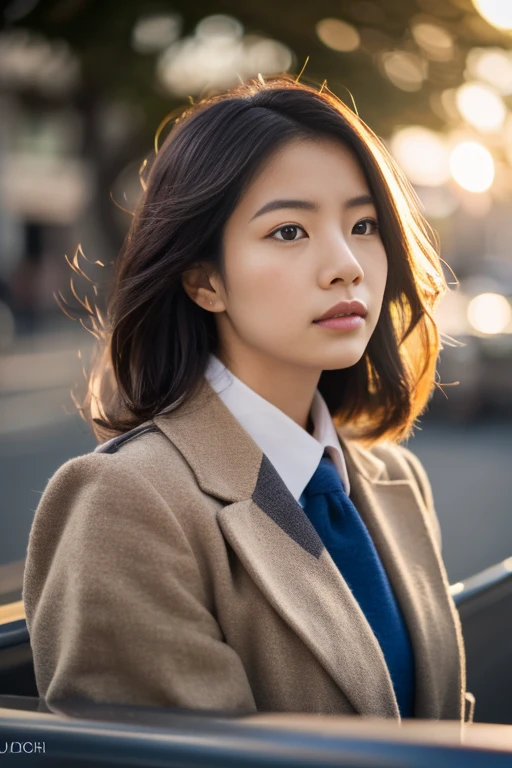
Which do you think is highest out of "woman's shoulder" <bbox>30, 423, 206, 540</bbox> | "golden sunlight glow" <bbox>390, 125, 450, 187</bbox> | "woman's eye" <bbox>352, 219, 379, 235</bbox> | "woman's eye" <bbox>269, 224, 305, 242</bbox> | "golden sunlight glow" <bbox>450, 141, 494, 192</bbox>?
"golden sunlight glow" <bbox>390, 125, 450, 187</bbox>

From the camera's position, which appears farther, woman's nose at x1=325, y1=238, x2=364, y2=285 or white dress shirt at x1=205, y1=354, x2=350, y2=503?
white dress shirt at x1=205, y1=354, x2=350, y2=503

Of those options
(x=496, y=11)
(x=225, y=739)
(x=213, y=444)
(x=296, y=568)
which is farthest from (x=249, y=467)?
(x=496, y=11)

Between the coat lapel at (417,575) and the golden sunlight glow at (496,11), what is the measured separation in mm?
2191

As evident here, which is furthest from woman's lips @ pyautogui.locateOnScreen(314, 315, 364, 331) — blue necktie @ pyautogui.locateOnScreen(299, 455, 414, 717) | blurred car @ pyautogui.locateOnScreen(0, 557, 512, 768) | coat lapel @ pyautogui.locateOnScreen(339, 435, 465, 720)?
blurred car @ pyautogui.locateOnScreen(0, 557, 512, 768)

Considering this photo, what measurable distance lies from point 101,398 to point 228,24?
10.3ft

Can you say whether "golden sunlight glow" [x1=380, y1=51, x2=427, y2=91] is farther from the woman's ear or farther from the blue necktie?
the blue necktie

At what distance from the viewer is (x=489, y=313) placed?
11719 mm

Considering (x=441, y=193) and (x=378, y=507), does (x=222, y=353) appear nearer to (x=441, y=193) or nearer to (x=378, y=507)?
(x=378, y=507)

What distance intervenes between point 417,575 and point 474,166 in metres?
2.90

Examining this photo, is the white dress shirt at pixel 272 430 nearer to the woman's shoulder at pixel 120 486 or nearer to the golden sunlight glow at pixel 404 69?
the woman's shoulder at pixel 120 486

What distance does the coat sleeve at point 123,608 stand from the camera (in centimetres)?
140

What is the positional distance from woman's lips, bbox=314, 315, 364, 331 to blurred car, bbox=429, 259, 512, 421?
893 cm

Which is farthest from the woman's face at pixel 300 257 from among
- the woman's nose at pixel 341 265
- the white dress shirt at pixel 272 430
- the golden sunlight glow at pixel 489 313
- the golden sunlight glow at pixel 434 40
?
the golden sunlight glow at pixel 489 313

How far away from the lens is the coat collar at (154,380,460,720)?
1595 millimetres
